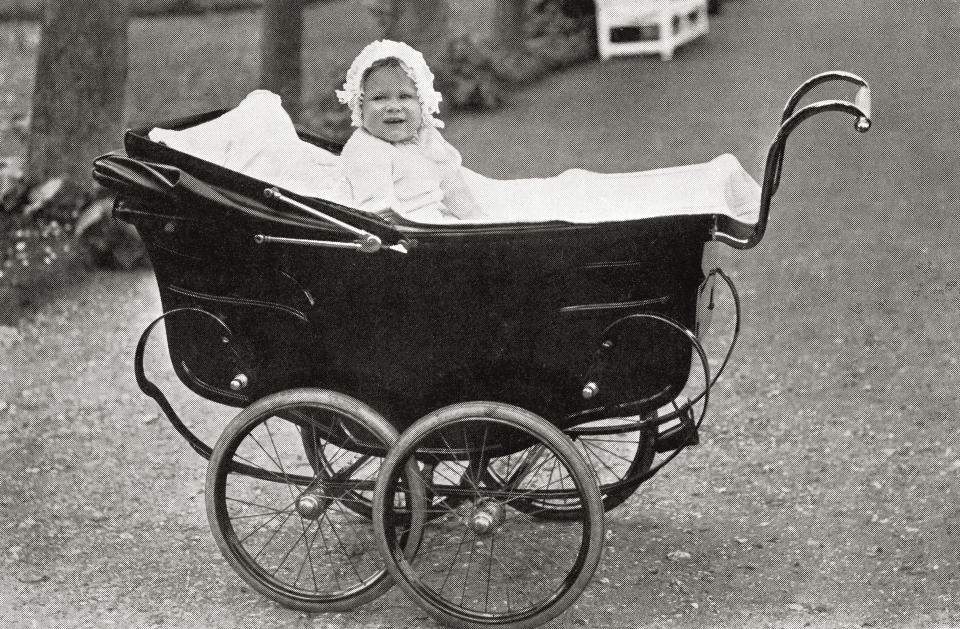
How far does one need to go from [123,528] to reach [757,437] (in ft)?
Answer: 7.62

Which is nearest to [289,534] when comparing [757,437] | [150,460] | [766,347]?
[150,460]

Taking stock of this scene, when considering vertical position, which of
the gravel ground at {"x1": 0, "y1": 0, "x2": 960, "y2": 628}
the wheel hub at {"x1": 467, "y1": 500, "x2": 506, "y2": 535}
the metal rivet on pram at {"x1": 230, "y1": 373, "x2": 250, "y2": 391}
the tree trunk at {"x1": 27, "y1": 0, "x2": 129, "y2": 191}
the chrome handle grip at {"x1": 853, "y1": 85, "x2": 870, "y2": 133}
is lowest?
the gravel ground at {"x1": 0, "y1": 0, "x2": 960, "y2": 628}

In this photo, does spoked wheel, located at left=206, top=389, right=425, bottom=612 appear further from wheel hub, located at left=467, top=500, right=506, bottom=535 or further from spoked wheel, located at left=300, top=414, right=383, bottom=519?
wheel hub, located at left=467, top=500, right=506, bottom=535

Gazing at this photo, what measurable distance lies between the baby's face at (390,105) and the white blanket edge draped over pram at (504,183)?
211 millimetres

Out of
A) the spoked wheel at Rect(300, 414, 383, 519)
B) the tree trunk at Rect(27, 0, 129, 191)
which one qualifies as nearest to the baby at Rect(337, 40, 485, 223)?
the spoked wheel at Rect(300, 414, 383, 519)

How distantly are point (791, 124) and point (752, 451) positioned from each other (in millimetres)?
1934

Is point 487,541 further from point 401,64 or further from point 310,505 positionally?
point 401,64

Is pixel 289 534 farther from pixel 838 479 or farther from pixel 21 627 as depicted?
pixel 838 479

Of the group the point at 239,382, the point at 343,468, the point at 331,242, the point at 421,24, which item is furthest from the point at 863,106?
the point at 421,24

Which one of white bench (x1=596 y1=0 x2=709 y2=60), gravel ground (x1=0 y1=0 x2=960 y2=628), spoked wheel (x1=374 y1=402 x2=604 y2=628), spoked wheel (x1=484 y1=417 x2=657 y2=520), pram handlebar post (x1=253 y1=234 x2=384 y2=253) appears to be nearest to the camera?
pram handlebar post (x1=253 y1=234 x2=384 y2=253)

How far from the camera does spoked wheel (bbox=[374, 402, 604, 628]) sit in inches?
133

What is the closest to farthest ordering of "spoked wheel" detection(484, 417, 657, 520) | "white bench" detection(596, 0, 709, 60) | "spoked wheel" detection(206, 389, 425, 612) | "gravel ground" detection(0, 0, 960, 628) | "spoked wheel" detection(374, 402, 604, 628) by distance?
"spoked wheel" detection(374, 402, 604, 628) < "spoked wheel" detection(206, 389, 425, 612) < "spoked wheel" detection(484, 417, 657, 520) < "gravel ground" detection(0, 0, 960, 628) < "white bench" detection(596, 0, 709, 60)

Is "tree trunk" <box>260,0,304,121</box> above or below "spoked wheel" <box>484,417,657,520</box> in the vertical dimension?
above

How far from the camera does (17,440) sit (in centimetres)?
505
